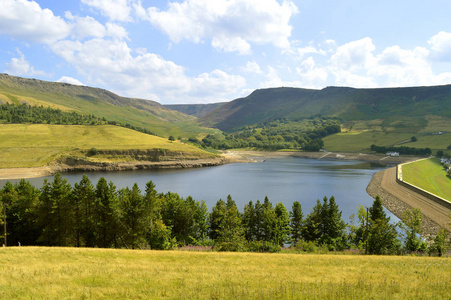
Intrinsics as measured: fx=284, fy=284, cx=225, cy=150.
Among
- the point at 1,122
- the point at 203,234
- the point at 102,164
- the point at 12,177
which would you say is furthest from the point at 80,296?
the point at 1,122

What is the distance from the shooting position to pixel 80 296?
1484cm

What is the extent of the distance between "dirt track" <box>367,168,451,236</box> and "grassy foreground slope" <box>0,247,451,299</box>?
120 feet

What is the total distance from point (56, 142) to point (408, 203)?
157 meters

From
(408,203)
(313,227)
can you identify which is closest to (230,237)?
(313,227)

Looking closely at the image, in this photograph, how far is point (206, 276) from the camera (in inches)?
731

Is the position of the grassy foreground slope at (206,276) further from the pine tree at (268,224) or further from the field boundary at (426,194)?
the field boundary at (426,194)

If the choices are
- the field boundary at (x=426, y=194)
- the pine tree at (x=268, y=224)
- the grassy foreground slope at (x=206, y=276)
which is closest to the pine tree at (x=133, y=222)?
the grassy foreground slope at (x=206, y=276)

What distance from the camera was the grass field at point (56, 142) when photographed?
125 metres

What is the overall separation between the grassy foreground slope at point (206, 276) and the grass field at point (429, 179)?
66809 mm

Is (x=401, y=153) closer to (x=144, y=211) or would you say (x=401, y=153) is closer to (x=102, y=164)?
(x=102, y=164)

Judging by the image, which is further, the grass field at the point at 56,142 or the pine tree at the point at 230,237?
the grass field at the point at 56,142

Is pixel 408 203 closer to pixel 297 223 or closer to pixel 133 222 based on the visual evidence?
pixel 297 223

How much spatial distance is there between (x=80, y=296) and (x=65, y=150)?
143 m

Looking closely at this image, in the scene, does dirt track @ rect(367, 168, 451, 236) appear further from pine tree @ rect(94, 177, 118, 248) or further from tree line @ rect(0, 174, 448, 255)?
pine tree @ rect(94, 177, 118, 248)
